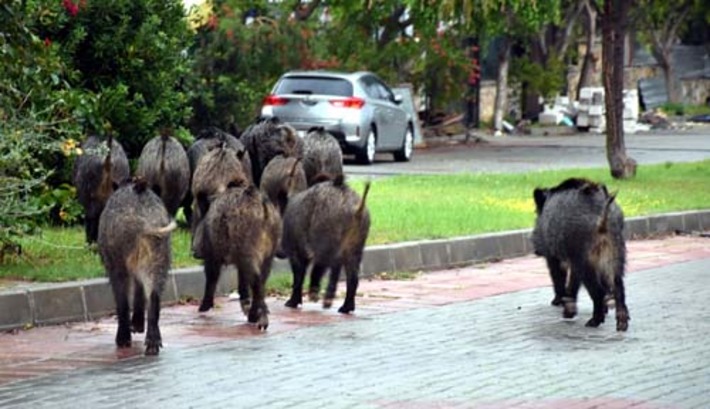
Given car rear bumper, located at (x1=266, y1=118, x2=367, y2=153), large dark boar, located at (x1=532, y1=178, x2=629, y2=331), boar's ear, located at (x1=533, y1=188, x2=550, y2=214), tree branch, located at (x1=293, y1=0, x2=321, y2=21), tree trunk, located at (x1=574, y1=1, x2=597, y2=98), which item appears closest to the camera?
large dark boar, located at (x1=532, y1=178, x2=629, y2=331)

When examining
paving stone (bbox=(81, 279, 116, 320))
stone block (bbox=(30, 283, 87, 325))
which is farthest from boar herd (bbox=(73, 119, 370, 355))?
stone block (bbox=(30, 283, 87, 325))

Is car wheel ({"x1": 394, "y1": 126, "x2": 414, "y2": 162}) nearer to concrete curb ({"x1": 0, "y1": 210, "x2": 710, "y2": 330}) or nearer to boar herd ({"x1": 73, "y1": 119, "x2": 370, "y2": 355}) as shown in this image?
concrete curb ({"x1": 0, "y1": 210, "x2": 710, "y2": 330})

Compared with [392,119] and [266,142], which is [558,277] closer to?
[266,142]

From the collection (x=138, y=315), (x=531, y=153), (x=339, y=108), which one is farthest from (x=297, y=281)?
(x=531, y=153)

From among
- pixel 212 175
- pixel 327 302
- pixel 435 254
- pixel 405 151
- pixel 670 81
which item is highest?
pixel 212 175

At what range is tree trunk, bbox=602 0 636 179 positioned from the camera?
A: 947 inches

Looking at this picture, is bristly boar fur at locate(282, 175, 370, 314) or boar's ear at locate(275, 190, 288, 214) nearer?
bristly boar fur at locate(282, 175, 370, 314)

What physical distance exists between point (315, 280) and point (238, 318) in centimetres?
91

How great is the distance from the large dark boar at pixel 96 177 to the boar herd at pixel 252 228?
11 millimetres

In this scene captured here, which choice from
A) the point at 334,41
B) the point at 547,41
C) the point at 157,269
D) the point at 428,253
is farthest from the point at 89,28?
the point at 547,41

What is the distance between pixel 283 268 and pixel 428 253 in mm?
1674

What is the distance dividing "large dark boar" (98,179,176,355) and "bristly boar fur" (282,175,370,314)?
1.86 m

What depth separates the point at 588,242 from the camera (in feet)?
39.9

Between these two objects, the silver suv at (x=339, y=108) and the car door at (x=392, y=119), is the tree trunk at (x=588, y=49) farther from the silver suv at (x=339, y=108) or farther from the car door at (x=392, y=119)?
the silver suv at (x=339, y=108)
